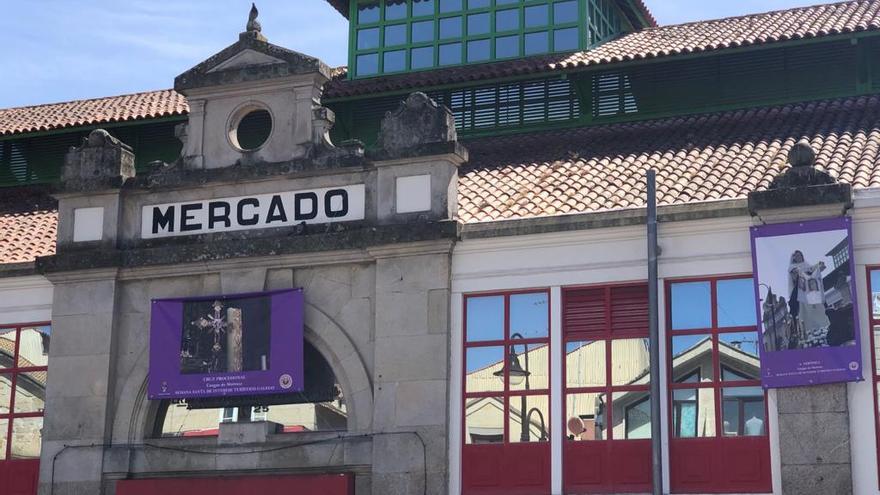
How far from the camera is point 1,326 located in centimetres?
2591

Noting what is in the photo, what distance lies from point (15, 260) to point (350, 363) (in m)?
7.12

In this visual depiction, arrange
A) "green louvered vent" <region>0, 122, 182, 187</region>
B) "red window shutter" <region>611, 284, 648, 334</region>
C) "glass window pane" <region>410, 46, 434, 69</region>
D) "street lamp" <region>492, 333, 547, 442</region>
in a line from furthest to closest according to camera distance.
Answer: "glass window pane" <region>410, 46, 434, 69</region> → "green louvered vent" <region>0, 122, 182, 187</region> → "street lamp" <region>492, 333, 547, 442</region> → "red window shutter" <region>611, 284, 648, 334</region>

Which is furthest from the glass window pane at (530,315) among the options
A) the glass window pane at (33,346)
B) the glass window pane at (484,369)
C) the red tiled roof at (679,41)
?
the glass window pane at (33,346)

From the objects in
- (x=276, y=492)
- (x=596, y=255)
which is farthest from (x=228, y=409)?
(x=596, y=255)

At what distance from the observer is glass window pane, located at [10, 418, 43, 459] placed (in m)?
25.3

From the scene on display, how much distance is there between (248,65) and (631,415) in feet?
29.9

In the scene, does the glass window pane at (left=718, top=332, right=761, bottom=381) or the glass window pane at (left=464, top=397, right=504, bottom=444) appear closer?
the glass window pane at (left=718, top=332, right=761, bottom=381)

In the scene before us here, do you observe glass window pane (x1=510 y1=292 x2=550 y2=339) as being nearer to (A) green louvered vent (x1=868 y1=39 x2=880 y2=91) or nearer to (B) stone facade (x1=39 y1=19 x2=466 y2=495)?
(B) stone facade (x1=39 y1=19 x2=466 y2=495)

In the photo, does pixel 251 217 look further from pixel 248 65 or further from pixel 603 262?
pixel 603 262

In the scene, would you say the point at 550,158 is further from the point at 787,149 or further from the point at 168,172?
the point at 168,172

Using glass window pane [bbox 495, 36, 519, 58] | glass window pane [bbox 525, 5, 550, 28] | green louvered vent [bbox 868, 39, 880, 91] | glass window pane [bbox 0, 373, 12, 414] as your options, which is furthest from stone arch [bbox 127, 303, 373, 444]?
green louvered vent [bbox 868, 39, 880, 91]

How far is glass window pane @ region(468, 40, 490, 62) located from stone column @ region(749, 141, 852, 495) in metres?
10.6

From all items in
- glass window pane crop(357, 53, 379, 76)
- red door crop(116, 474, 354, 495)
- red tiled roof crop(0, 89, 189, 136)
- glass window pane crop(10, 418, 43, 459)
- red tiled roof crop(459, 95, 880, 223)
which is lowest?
red door crop(116, 474, 354, 495)

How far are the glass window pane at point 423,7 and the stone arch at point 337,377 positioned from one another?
976 centimetres
